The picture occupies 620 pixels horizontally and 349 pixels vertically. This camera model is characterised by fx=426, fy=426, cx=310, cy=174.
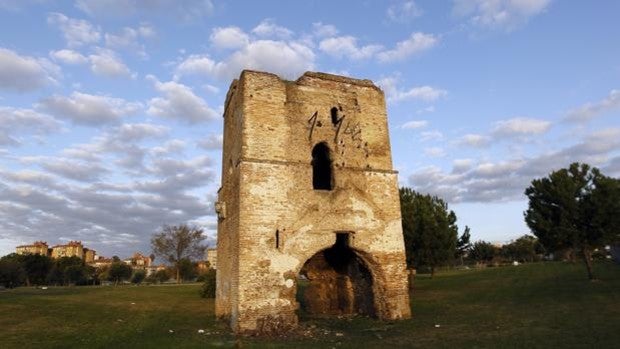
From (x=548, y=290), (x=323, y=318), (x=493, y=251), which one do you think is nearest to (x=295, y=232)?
(x=323, y=318)

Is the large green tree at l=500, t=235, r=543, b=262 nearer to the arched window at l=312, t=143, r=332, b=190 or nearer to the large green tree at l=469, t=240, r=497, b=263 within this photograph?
the large green tree at l=469, t=240, r=497, b=263

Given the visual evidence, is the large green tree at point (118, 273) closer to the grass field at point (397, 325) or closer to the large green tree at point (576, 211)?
the grass field at point (397, 325)

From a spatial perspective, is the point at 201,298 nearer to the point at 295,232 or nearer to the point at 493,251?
the point at 295,232

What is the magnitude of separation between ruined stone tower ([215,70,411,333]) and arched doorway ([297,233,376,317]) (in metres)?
0.08

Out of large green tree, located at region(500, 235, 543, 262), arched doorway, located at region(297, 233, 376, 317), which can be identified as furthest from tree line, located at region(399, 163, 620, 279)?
large green tree, located at region(500, 235, 543, 262)

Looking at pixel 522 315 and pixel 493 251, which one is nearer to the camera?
pixel 522 315

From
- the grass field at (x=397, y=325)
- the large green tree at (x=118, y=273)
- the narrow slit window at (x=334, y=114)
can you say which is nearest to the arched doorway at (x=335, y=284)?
the grass field at (x=397, y=325)

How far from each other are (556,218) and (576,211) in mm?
1085

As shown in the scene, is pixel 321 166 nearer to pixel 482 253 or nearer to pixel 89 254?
pixel 482 253

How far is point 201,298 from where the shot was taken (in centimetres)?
2783

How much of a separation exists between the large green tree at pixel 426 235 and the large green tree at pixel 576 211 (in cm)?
488

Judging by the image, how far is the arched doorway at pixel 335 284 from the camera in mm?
17531

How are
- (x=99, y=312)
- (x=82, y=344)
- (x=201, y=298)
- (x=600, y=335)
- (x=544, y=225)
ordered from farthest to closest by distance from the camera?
(x=201, y=298) < (x=544, y=225) < (x=99, y=312) < (x=82, y=344) < (x=600, y=335)

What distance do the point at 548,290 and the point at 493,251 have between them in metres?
52.3
